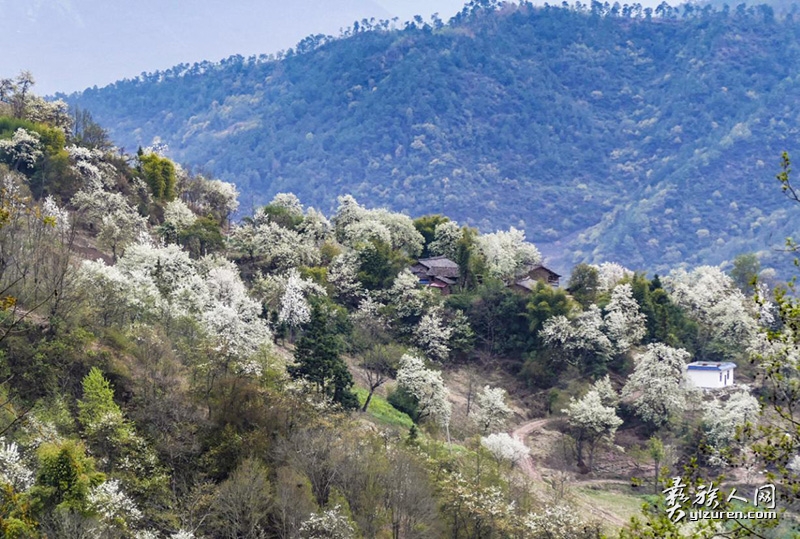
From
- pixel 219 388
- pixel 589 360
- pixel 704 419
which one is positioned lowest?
pixel 219 388

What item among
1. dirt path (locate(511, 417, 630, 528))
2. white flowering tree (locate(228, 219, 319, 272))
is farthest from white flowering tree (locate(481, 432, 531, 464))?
white flowering tree (locate(228, 219, 319, 272))

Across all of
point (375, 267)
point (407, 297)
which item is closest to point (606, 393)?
point (407, 297)

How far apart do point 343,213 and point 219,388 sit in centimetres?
4350

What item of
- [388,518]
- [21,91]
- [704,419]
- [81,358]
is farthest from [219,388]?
[21,91]

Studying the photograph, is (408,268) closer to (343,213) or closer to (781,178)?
(343,213)

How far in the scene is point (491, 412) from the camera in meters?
48.8

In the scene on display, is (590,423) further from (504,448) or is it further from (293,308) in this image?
(293,308)

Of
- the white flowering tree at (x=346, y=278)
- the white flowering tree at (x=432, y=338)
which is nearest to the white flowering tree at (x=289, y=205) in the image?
the white flowering tree at (x=346, y=278)

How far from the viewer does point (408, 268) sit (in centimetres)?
6431

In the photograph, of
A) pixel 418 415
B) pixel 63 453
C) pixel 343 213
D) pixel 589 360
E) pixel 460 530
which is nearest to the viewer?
pixel 63 453

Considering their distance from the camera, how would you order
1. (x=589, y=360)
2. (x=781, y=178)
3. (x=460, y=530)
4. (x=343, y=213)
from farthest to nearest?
(x=343, y=213), (x=589, y=360), (x=460, y=530), (x=781, y=178)

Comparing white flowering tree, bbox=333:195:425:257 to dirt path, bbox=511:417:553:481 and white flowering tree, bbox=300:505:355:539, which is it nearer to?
→ dirt path, bbox=511:417:553:481

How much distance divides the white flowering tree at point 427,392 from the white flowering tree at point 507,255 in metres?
21.6

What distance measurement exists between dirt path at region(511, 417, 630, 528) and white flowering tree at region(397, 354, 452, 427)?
435 centimetres
